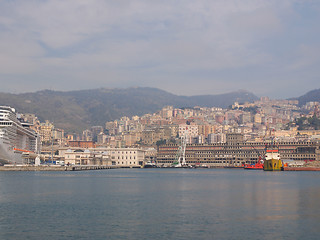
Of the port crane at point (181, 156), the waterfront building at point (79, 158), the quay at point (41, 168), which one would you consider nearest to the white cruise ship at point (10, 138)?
the quay at point (41, 168)

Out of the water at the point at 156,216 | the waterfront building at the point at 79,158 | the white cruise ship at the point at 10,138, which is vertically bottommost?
the water at the point at 156,216

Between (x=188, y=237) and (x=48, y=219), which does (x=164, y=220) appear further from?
(x=48, y=219)

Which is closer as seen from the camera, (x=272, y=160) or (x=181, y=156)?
(x=272, y=160)

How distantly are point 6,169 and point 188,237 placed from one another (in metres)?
76.9

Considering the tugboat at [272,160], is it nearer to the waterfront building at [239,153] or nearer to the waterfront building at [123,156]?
the waterfront building at [239,153]

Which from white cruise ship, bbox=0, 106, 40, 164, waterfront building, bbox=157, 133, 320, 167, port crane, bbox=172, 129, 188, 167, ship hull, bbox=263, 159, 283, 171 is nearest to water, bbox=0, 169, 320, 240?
white cruise ship, bbox=0, 106, 40, 164

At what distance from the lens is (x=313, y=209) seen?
3612 centimetres

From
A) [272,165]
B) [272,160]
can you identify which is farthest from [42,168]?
[272,165]

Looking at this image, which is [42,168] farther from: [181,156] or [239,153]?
[239,153]

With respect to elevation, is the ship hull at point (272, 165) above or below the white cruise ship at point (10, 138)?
below

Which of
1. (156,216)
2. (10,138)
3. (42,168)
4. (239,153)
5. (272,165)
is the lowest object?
(156,216)

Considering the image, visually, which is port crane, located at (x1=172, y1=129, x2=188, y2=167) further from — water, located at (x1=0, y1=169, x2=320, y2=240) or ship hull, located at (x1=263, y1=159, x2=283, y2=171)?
water, located at (x1=0, y1=169, x2=320, y2=240)

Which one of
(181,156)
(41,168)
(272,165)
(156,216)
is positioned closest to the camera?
(156,216)

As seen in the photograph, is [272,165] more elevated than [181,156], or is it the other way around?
[181,156]
